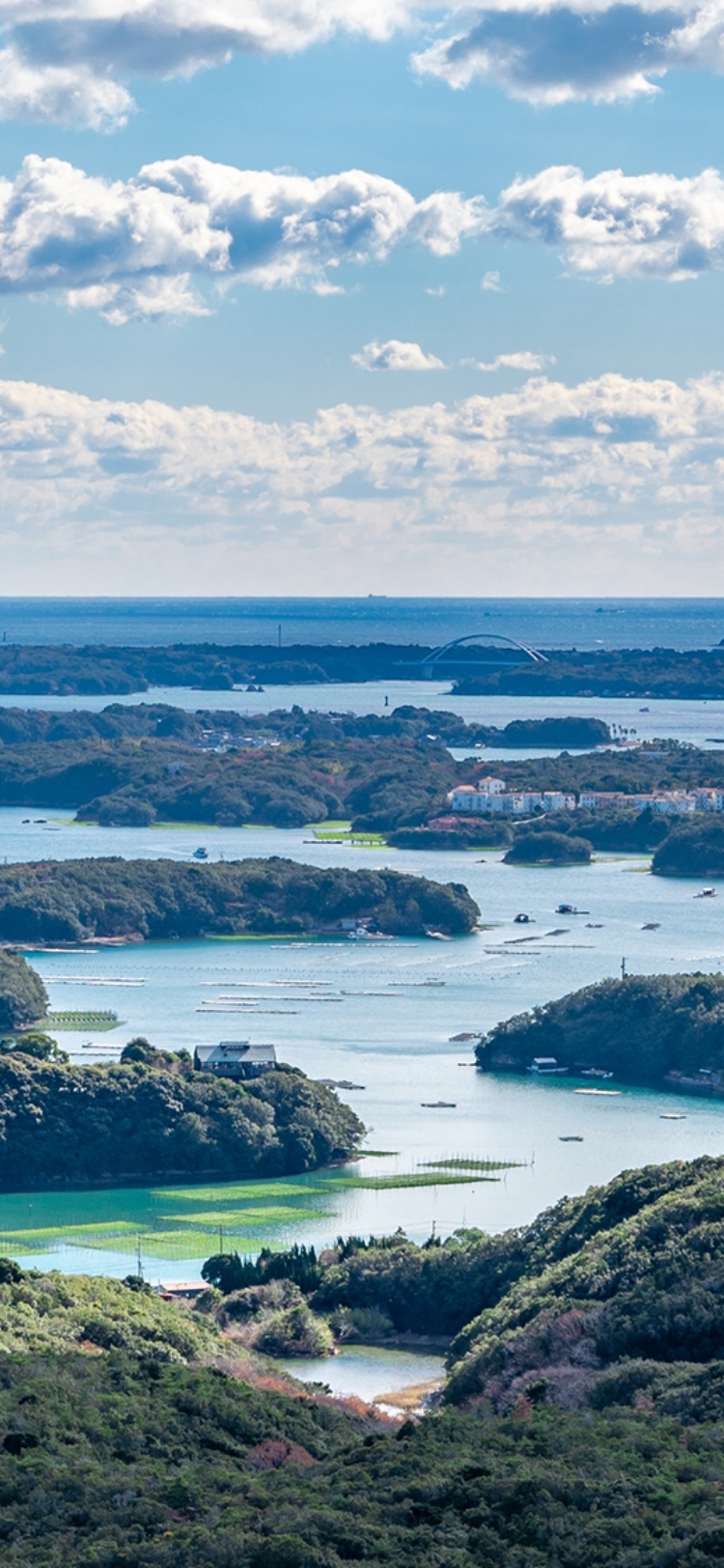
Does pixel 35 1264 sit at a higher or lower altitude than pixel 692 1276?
lower

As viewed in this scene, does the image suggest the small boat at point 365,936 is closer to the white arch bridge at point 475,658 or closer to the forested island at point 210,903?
the forested island at point 210,903

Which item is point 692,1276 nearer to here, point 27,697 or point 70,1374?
point 70,1374

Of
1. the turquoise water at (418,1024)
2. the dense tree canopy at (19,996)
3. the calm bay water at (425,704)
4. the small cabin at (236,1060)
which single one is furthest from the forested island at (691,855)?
the calm bay water at (425,704)

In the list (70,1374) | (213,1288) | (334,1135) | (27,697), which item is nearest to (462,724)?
(27,697)

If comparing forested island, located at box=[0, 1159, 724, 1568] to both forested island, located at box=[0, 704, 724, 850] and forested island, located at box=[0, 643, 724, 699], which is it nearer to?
forested island, located at box=[0, 704, 724, 850]

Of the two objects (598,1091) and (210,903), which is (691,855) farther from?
(598,1091)

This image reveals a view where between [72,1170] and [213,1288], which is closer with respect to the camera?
[213,1288]

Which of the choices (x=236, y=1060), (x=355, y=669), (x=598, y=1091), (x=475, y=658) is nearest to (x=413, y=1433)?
(x=236, y=1060)
